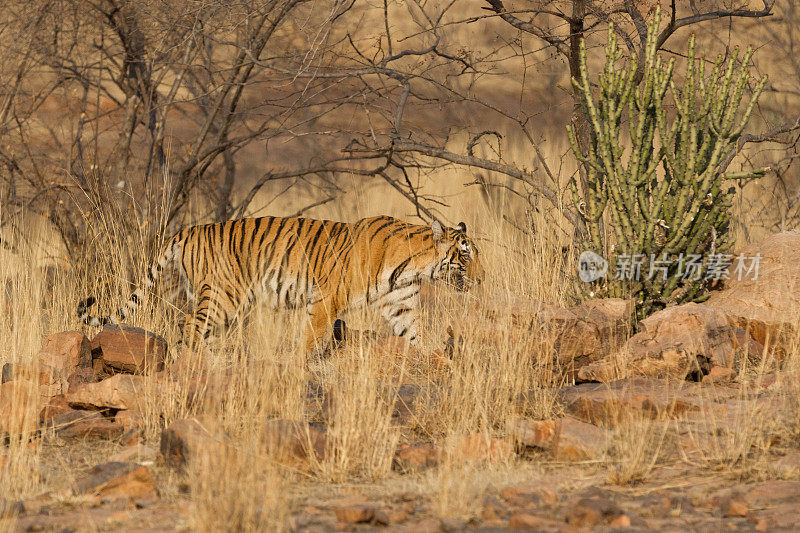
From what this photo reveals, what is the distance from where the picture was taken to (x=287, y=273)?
7.28m

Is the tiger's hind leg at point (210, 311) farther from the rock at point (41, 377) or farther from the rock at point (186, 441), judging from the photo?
the rock at point (186, 441)

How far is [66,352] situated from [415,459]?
2602 mm

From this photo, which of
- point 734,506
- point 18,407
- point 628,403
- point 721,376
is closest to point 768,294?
point 721,376

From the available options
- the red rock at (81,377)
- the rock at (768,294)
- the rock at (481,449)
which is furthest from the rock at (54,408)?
the rock at (768,294)

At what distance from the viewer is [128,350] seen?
18.3ft

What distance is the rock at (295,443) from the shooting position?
153 inches

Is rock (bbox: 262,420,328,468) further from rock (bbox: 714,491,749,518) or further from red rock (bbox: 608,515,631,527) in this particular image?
rock (bbox: 714,491,749,518)

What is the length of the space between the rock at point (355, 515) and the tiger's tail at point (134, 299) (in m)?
4.17

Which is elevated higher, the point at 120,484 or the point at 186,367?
the point at 186,367

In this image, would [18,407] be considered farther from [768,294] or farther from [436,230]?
[768,294]

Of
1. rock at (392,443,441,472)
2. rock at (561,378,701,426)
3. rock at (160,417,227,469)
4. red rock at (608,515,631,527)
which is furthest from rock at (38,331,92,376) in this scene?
red rock at (608,515,631,527)

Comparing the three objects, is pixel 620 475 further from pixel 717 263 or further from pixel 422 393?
pixel 717 263

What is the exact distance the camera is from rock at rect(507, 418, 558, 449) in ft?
13.7

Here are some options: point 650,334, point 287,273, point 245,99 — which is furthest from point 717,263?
point 245,99
